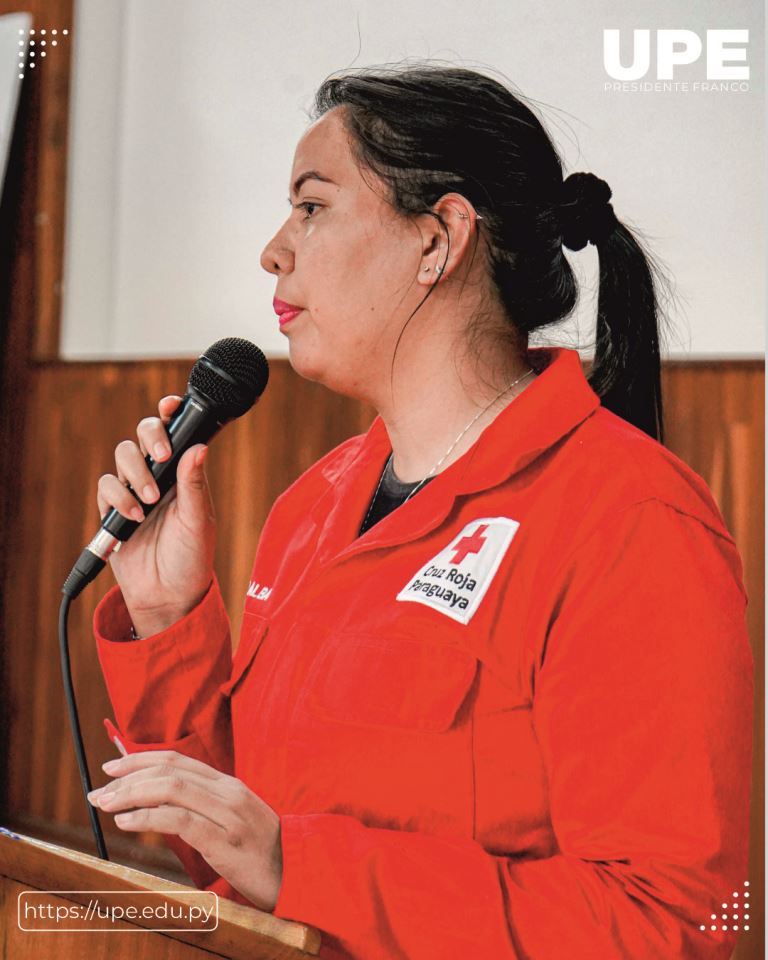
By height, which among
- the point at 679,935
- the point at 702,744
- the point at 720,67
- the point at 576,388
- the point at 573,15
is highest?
the point at 573,15

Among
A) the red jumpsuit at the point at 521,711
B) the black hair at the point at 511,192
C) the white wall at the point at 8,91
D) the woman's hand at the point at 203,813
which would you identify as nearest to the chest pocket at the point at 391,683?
the red jumpsuit at the point at 521,711

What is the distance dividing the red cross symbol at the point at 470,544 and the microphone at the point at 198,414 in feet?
0.79

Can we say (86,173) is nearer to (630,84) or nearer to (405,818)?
(630,84)

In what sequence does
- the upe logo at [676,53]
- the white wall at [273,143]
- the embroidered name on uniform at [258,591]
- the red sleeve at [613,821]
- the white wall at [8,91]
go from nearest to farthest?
→ the red sleeve at [613,821] → the embroidered name on uniform at [258,591] → the upe logo at [676,53] → the white wall at [273,143] → the white wall at [8,91]

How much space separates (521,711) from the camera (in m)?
0.83

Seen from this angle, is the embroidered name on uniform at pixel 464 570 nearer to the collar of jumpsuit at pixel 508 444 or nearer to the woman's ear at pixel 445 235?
the collar of jumpsuit at pixel 508 444

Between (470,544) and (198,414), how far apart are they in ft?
0.95

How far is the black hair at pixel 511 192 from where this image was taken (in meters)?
1.00

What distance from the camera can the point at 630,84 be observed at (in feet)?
4.49

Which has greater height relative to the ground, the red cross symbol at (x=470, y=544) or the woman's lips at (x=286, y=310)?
the woman's lips at (x=286, y=310)

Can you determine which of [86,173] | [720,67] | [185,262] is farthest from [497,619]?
[86,173]

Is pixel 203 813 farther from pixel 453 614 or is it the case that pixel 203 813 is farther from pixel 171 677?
pixel 171 677

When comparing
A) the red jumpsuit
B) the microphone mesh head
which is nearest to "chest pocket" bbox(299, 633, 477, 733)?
the red jumpsuit

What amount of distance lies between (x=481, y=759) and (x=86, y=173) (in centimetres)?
205
